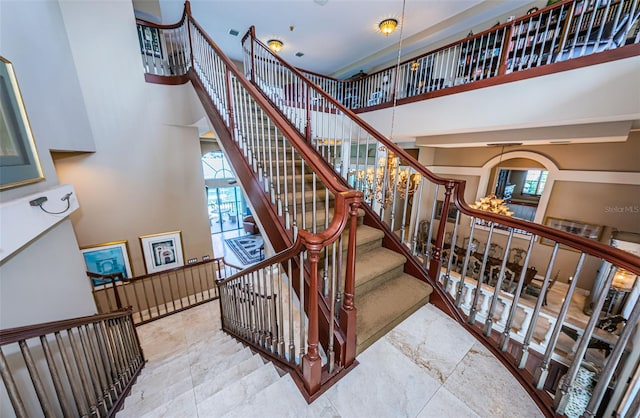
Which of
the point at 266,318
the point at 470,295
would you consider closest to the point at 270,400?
the point at 266,318

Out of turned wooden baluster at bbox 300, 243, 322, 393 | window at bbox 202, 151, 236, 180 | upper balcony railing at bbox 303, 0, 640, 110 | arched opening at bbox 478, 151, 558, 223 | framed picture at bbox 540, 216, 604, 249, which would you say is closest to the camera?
turned wooden baluster at bbox 300, 243, 322, 393

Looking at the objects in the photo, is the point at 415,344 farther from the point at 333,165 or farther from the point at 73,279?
the point at 73,279

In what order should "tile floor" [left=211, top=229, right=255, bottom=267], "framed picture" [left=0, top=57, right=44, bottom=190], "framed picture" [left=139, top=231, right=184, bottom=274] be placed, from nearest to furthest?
"framed picture" [left=0, top=57, right=44, bottom=190]
"framed picture" [left=139, top=231, right=184, bottom=274]
"tile floor" [left=211, top=229, right=255, bottom=267]

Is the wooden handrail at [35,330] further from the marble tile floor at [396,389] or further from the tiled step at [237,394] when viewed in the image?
the tiled step at [237,394]

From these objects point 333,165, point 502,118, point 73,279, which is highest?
point 502,118

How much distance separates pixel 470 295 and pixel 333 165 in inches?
106

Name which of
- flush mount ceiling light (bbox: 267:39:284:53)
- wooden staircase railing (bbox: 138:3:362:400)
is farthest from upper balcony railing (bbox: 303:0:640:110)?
wooden staircase railing (bbox: 138:3:362:400)

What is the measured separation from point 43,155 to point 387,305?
3290 millimetres

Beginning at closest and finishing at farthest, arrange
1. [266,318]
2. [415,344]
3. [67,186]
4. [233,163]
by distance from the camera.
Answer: [415,344] → [266,318] → [67,186] → [233,163]

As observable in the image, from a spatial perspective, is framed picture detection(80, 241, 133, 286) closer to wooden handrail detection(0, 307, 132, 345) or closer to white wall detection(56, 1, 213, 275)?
white wall detection(56, 1, 213, 275)

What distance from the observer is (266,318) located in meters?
1.88

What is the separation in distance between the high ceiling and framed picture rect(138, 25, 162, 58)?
42.1 inches

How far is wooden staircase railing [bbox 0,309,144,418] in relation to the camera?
1.09m

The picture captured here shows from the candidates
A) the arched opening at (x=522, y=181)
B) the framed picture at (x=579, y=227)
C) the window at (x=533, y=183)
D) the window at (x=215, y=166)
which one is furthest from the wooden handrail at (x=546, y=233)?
the window at (x=215, y=166)
